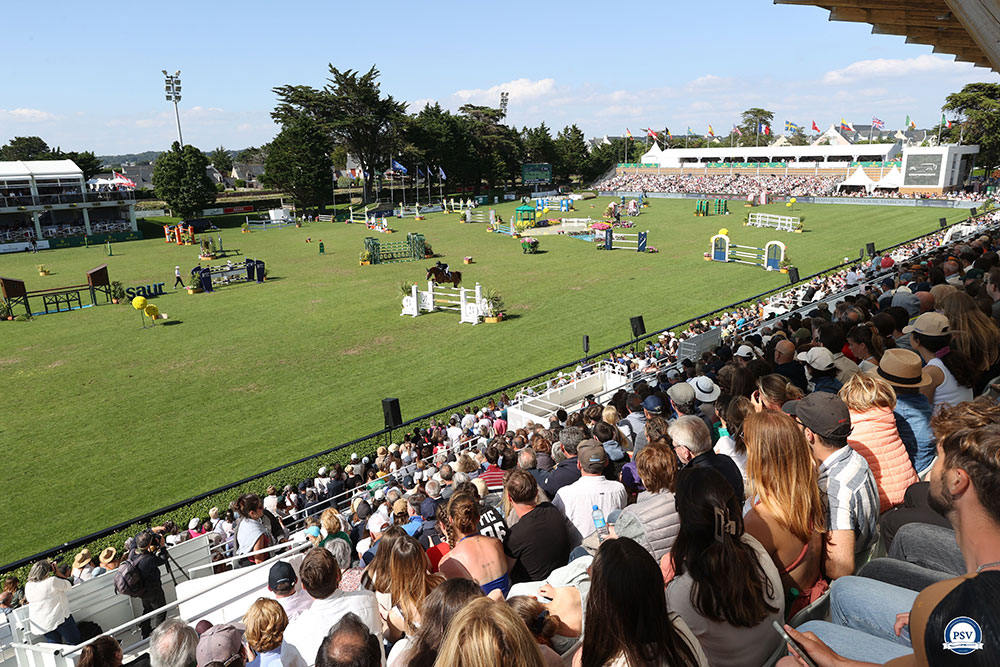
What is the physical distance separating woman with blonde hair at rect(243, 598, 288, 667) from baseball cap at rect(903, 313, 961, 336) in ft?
19.4

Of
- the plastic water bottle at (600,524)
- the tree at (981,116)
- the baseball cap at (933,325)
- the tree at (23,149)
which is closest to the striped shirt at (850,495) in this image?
the plastic water bottle at (600,524)

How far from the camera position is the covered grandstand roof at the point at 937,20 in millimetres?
5270

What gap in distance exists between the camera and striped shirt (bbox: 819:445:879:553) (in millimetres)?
3434

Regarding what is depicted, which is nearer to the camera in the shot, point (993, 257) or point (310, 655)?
point (310, 655)

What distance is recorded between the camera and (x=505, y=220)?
56344 millimetres

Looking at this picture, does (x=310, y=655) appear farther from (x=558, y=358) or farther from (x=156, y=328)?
(x=156, y=328)

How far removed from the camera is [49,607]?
6.13 meters

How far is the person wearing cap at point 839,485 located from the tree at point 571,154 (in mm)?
93313

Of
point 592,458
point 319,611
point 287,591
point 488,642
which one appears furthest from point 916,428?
point 287,591

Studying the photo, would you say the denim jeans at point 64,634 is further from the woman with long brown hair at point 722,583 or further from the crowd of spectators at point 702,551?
the woman with long brown hair at point 722,583

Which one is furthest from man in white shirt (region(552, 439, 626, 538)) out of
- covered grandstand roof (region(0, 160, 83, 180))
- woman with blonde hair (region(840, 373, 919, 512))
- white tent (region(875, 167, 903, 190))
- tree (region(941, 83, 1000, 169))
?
tree (region(941, 83, 1000, 169))

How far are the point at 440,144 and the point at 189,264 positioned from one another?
152ft

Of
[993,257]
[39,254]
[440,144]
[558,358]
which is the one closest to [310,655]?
[993,257]

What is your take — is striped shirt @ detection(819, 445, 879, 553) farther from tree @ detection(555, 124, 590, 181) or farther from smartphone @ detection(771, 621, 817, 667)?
tree @ detection(555, 124, 590, 181)
